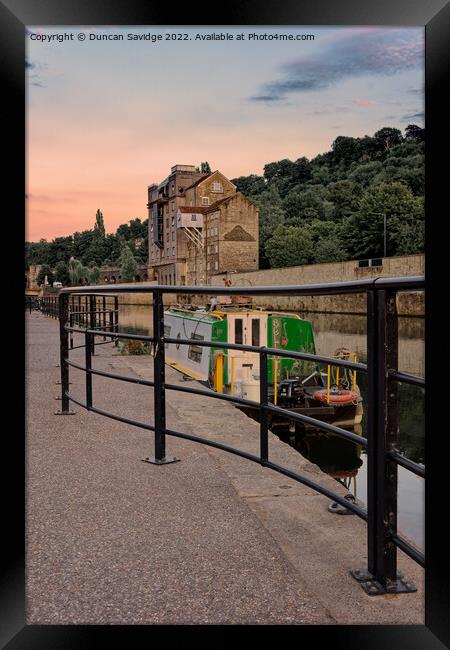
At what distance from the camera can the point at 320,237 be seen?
158ft

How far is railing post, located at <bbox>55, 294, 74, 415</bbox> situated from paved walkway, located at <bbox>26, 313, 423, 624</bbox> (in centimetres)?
72

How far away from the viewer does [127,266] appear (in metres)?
64.1

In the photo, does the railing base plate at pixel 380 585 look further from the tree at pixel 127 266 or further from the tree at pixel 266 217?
the tree at pixel 127 266

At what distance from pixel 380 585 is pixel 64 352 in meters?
3.00

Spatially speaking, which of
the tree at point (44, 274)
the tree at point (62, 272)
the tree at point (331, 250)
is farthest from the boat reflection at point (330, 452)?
the tree at point (44, 274)

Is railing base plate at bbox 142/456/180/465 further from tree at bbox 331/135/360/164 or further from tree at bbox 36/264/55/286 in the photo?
tree at bbox 36/264/55/286

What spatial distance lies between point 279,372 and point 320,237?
1473 inches

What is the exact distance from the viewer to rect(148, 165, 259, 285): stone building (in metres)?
51.1

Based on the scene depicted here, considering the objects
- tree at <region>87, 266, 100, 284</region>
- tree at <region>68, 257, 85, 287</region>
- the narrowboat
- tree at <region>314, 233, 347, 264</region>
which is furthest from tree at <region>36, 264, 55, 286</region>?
the narrowboat

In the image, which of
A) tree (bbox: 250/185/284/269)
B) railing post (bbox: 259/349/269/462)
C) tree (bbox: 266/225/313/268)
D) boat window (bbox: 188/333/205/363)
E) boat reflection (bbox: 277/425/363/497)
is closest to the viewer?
railing post (bbox: 259/349/269/462)

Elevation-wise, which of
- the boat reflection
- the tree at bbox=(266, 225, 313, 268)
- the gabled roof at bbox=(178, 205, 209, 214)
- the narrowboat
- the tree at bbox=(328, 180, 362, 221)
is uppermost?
the gabled roof at bbox=(178, 205, 209, 214)

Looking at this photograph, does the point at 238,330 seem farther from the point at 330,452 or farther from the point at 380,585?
the point at 380,585
